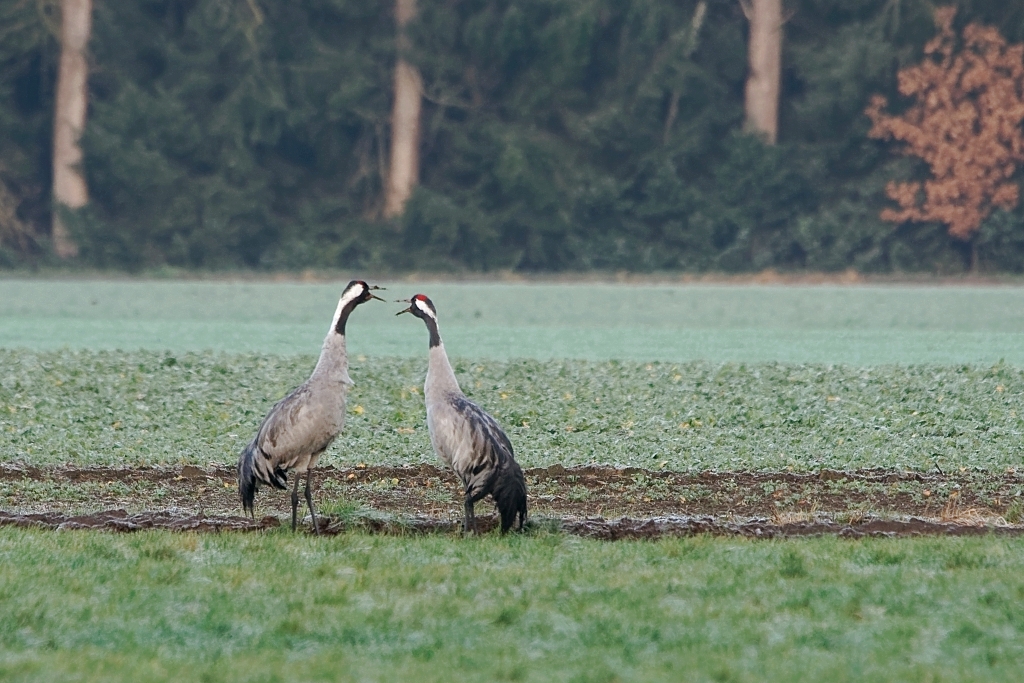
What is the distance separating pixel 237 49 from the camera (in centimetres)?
4759

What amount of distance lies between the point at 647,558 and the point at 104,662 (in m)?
2.94

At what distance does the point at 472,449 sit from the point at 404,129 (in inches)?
1563

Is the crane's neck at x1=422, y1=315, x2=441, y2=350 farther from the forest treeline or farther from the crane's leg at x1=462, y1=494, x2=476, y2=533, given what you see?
the forest treeline

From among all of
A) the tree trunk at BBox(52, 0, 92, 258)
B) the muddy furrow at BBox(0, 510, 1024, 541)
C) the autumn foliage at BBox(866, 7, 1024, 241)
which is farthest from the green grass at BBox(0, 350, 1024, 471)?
the tree trunk at BBox(52, 0, 92, 258)

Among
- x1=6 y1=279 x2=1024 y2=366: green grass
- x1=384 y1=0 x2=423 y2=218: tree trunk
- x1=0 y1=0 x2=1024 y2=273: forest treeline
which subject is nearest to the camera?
x1=6 y1=279 x2=1024 y2=366: green grass

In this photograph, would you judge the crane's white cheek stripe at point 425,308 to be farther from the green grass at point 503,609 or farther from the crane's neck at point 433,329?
the green grass at point 503,609

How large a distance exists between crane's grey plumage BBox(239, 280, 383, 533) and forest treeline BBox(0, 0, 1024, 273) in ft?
123

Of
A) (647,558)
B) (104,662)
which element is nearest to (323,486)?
(647,558)

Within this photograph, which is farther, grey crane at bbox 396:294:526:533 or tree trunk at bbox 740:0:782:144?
tree trunk at bbox 740:0:782:144

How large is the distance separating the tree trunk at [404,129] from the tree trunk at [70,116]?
8.45 meters

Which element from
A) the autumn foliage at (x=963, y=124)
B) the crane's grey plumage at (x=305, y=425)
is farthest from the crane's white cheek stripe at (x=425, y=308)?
the autumn foliage at (x=963, y=124)

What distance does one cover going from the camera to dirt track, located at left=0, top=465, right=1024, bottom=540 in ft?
29.2

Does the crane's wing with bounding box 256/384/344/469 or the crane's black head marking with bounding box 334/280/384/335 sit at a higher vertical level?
the crane's black head marking with bounding box 334/280/384/335

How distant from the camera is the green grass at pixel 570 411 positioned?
501 inches
